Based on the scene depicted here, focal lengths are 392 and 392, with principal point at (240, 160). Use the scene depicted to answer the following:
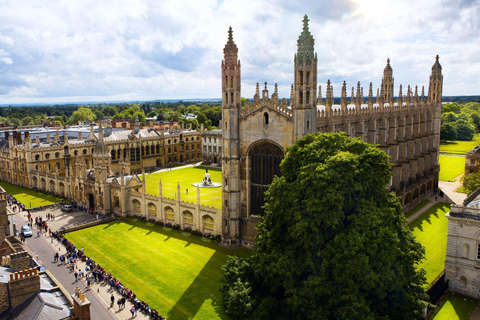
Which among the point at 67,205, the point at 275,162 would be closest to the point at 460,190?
the point at 275,162

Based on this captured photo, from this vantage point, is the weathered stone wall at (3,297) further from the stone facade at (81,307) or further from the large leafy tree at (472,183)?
the large leafy tree at (472,183)

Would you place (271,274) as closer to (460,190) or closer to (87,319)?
(87,319)

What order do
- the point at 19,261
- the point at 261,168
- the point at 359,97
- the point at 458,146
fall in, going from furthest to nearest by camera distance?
the point at 458,146
the point at 359,97
the point at 261,168
the point at 19,261

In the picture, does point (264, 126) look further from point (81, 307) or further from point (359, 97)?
point (81, 307)

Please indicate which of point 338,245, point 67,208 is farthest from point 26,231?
point 338,245

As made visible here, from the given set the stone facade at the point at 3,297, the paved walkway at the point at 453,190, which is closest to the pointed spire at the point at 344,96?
the paved walkway at the point at 453,190

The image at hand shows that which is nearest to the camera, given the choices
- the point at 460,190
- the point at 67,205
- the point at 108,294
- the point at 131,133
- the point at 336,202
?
the point at 336,202
